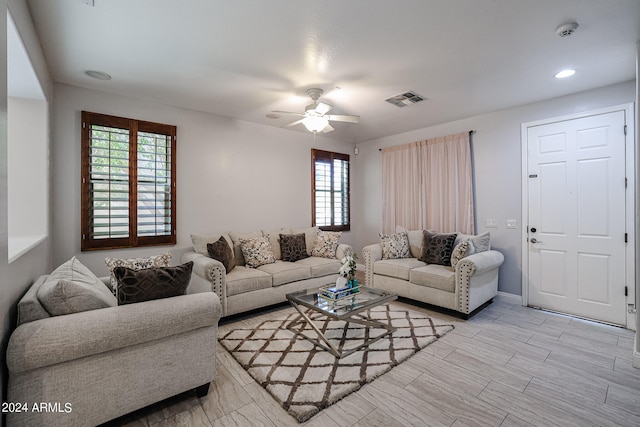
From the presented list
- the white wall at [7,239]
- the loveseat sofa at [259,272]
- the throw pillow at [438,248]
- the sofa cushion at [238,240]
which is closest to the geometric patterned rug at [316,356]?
the loveseat sofa at [259,272]

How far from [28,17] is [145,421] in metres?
2.91

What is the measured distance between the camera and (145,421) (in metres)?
1.82

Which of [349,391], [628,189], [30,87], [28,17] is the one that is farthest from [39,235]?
[628,189]

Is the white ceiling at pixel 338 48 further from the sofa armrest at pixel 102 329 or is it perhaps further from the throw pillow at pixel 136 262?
the sofa armrest at pixel 102 329

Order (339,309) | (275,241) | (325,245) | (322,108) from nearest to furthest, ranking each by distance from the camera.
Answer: (339,309) → (322,108) → (275,241) → (325,245)

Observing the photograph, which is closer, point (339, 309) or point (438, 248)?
point (339, 309)

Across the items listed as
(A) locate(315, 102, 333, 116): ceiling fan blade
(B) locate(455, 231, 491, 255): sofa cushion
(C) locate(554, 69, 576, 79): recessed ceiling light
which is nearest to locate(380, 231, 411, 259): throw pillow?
(B) locate(455, 231, 491, 255): sofa cushion

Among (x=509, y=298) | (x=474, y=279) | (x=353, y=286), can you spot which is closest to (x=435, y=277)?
(x=474, y=279)

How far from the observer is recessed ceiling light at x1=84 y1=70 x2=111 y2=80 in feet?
9.59

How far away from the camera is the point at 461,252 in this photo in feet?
11.8

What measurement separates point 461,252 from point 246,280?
8.93 ft

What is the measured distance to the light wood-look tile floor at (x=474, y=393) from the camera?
183 centimetres

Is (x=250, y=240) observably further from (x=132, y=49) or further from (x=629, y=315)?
(x=629, y=315)

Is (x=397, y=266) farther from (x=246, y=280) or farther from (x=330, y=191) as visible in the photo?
(x=330, y=191)
